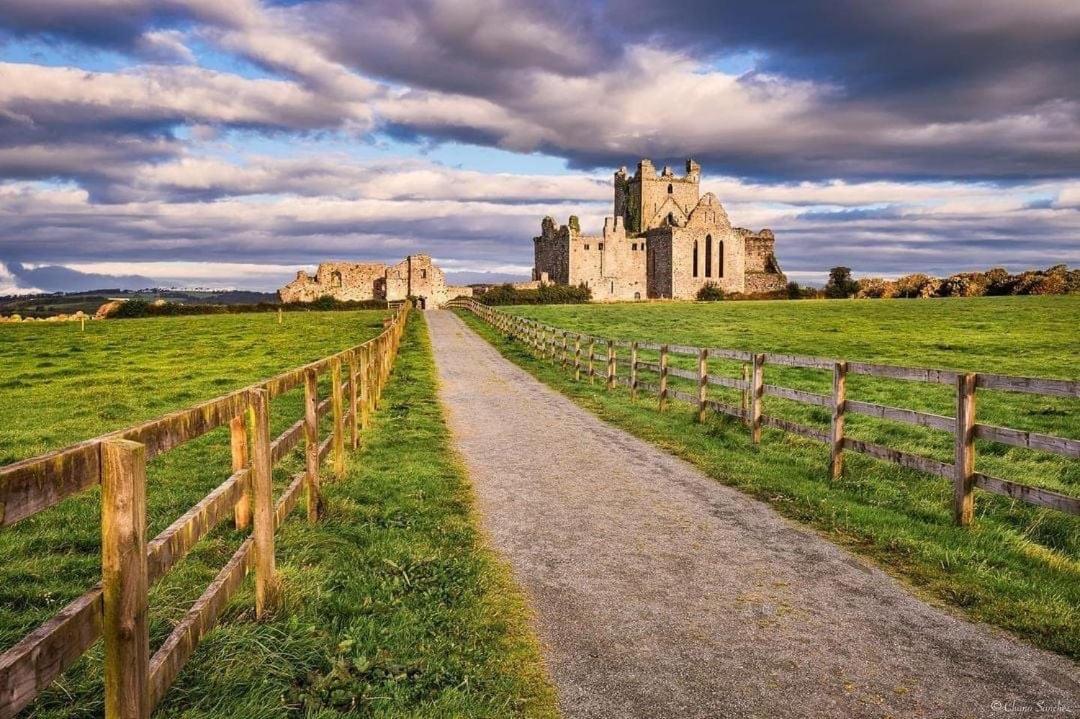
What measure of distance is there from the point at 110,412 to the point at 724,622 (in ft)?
44.9

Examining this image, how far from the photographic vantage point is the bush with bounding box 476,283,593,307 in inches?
3115

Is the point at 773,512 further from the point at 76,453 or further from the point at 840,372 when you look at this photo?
the point at 76,453

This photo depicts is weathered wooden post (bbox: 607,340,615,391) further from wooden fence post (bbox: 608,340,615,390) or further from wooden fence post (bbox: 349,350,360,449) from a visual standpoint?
wooden fence post (bbox: 349,350,360,449)

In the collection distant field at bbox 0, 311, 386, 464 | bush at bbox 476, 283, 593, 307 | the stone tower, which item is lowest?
distant field at bbox 0, 311, 386, 464

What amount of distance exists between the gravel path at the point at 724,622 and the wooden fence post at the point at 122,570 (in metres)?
2.10

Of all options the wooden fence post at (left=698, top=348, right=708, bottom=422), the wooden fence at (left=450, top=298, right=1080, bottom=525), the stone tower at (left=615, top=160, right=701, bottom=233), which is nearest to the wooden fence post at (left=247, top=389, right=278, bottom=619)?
the wooden fence at (left=450, top=298, right=1080, bottom=525)

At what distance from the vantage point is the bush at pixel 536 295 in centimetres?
7911

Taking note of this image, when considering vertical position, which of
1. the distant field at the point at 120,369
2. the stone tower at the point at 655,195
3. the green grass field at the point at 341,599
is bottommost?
the green grass field at the point at 341,599

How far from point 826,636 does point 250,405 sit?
13.3 feet

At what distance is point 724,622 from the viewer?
4938 mm

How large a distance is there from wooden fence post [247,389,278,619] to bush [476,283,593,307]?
232 ft

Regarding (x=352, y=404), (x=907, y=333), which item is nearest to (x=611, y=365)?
(x=352, y=404)

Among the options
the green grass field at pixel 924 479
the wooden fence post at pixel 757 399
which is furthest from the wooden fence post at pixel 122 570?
the wooden fence post at pixel 757 399

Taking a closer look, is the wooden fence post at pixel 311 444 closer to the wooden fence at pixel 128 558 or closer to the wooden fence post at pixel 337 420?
the wooden fence post at pixel 337 420
